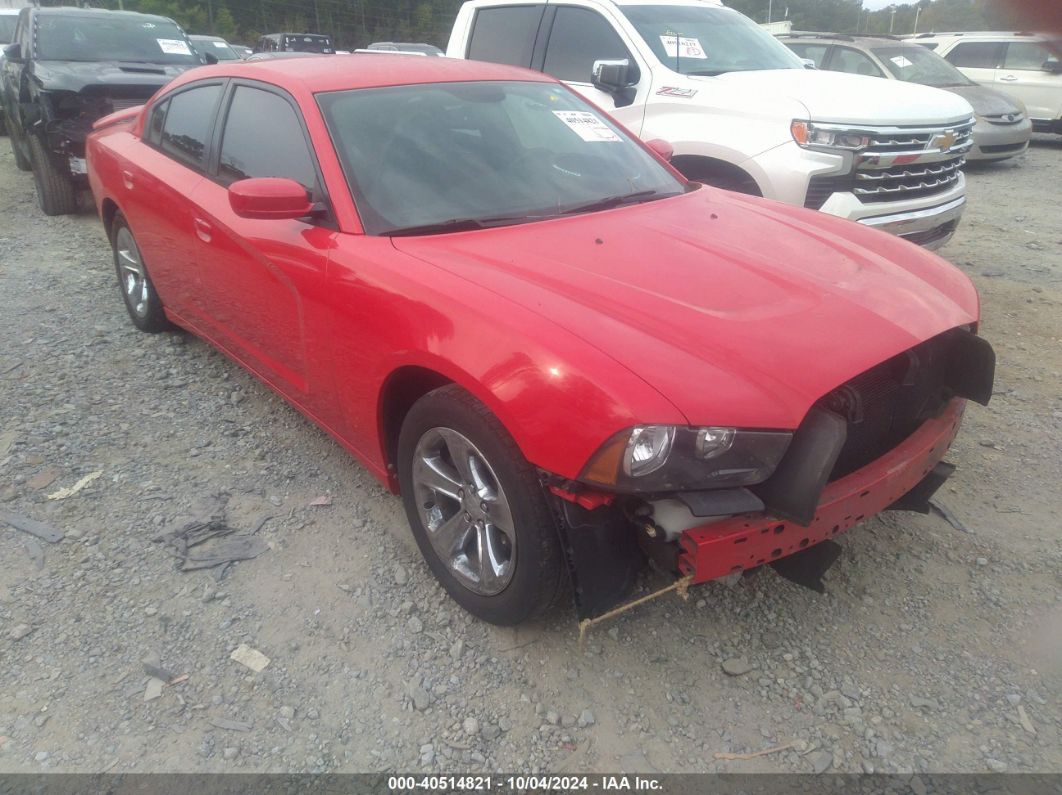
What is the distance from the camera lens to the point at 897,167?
16.3ft

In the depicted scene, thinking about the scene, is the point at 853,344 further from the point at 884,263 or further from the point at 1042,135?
the point at 1042,135

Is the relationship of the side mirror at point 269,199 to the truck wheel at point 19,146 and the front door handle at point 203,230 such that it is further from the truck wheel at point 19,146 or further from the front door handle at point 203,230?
the truck wheel at point 19,146

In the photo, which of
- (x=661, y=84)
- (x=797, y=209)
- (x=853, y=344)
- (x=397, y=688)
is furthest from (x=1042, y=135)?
(x=397, y=688)

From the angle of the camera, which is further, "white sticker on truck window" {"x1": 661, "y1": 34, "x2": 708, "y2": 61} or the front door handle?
"white sticker on truck window" {"x1": 661, "y1": 34, "x2": 708, "y2": 61}

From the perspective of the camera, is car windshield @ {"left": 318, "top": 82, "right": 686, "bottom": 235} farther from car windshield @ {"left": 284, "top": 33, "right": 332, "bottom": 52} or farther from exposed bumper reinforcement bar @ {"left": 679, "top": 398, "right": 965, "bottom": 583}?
car windshield @ {"left": 284, "top": 33, "right": 332, "bottom": 52}

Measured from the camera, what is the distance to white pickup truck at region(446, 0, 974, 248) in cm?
476

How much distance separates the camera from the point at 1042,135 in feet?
42.7

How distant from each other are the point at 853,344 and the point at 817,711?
103 centimetres

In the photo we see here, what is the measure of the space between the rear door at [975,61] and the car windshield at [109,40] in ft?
33.7

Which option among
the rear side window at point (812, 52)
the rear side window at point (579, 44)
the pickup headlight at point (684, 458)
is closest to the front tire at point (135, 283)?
the rear side window at point (579, 44)

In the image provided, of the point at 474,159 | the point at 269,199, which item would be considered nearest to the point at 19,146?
the point at 269,199

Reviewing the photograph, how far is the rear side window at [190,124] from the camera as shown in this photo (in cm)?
373

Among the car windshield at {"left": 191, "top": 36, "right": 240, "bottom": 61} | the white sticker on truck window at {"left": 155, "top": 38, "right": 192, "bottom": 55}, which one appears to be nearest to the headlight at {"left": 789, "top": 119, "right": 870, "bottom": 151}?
the white sticker on truck window at {"left": 155, "top": 38, "right": 192, "bottom": 55}

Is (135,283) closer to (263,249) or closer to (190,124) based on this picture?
(190,124)
